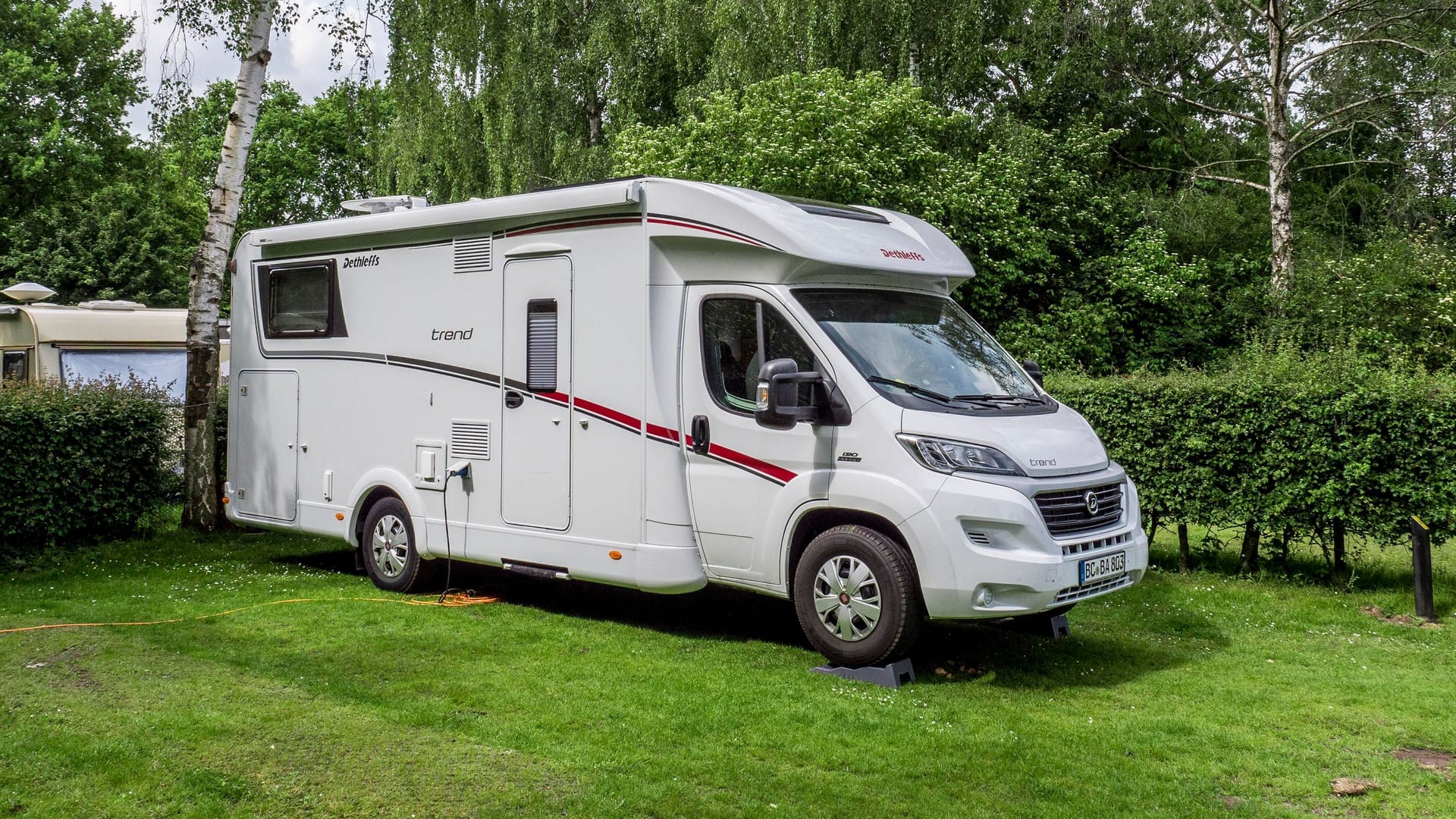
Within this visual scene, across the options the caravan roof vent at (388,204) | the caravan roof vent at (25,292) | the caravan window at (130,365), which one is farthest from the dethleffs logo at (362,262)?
the caravan roof vent at (25,292)

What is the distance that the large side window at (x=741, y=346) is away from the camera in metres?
7.17

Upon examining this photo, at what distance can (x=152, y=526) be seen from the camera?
1173 centimetres

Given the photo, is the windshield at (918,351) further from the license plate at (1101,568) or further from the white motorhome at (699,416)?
the license plate at (1101,568)

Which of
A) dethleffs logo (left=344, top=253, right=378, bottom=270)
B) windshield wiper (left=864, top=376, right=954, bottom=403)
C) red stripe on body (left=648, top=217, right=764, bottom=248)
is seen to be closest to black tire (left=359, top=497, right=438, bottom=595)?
dethleffs logo (left=344, top=253, right=378, bottom=270)

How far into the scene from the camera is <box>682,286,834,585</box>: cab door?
7020 millimetres

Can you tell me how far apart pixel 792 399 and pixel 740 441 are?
2.07 feet

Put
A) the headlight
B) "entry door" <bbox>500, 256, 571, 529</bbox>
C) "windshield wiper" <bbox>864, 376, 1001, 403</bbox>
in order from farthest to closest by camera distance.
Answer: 1. "entry door" <bbox>500, 256, 571, 529</bbox>
2. "windshield wiper" <bbox>864, 376, 1001, 403</bbox>
3. the headlight

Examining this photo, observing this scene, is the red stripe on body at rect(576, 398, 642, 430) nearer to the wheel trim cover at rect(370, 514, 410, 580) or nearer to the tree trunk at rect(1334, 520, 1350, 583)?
the wheel trim cover at rect(370, 514, 410, 580)

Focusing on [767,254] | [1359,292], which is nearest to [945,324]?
[767,254]

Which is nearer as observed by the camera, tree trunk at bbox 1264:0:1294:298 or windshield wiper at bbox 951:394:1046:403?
windshield wiper at bbox 951:394:1046:403

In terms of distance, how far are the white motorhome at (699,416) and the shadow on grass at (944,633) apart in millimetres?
570

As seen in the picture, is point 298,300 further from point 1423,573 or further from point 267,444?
point 1423,573

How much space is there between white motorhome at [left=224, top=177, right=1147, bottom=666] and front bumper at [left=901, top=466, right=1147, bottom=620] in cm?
1

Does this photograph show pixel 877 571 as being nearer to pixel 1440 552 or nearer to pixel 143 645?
pixel 143 645
